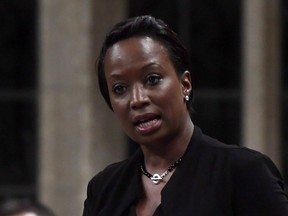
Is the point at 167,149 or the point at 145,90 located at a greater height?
the point at 145,90

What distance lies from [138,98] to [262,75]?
4.94 m

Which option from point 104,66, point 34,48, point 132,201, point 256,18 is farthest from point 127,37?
point 34,48

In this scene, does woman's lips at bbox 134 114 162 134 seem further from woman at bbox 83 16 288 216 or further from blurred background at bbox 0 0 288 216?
blurred background at bbox 0 0 288 216

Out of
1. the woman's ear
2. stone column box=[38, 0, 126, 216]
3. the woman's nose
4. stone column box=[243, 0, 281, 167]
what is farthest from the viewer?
stone column box=[38, 0, 126, 216]

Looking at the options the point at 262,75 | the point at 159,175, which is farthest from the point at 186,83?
the point at 262,75

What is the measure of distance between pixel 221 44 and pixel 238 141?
720 mm

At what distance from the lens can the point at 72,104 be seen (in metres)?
7.84

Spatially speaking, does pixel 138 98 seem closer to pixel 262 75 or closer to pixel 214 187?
pixel 214 187

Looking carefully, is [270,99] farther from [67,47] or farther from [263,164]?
[263,164]

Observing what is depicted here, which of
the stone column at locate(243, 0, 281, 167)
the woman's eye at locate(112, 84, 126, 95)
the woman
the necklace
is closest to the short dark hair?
the woman

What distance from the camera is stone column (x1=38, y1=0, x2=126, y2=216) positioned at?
7.80m

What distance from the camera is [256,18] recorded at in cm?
764

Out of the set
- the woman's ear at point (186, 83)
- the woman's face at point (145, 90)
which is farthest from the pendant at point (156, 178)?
the woman's ear at point (186, 83)

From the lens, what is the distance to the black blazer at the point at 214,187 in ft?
9.12
